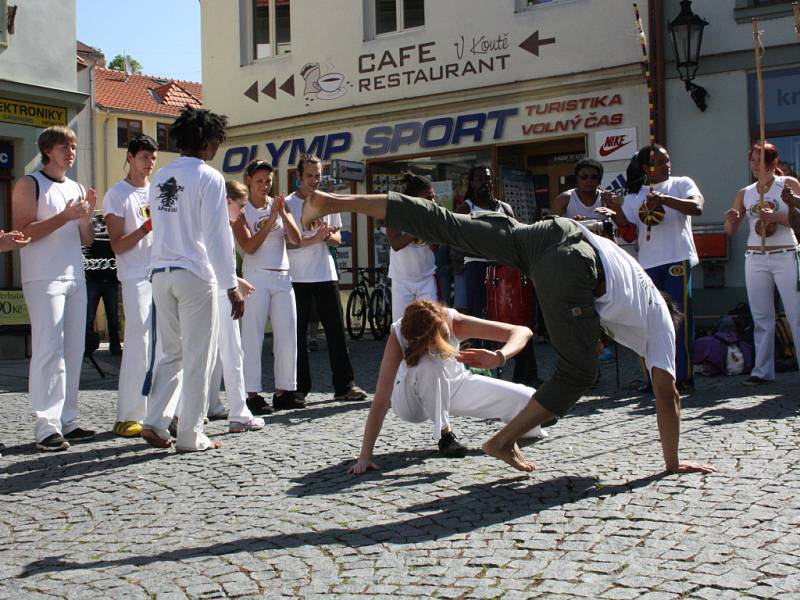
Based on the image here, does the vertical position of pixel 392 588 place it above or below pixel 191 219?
below

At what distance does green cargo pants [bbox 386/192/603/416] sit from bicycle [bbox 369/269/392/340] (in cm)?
1187

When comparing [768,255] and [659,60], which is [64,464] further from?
[659,60]

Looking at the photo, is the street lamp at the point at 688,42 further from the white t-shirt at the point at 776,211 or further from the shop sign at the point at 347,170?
the white t-shirt at the point at 776,211

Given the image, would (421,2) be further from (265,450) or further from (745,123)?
(265,450)

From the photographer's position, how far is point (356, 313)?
1736 centimetres

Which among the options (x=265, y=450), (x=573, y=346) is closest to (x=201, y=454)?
(x=265, y=450)

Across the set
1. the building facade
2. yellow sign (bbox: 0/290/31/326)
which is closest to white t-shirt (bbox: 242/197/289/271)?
the building facade

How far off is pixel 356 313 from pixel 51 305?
35.5 feet

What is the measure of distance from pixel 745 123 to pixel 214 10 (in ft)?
38.2

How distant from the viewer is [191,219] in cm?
616

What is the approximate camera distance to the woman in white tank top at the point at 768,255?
8711 mm

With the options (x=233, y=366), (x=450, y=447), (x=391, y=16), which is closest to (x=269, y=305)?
(x=233, y=366)

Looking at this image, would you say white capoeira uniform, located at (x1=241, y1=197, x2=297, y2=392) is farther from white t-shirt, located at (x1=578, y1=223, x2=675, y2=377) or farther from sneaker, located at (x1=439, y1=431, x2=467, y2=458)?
white t-shirt, located at (x1=578, y1=223, x2=675, y2=377)

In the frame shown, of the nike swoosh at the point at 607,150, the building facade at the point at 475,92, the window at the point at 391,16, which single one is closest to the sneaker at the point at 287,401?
the building facade at the point at 475,92
